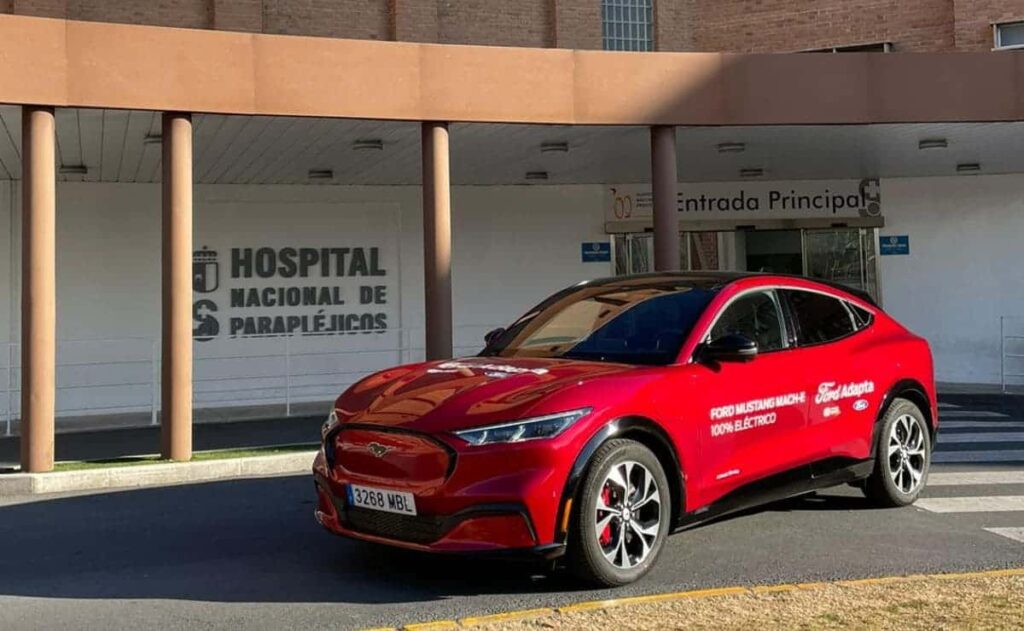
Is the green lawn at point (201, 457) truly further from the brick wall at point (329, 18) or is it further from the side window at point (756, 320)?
the brick wall at point (329, 18)

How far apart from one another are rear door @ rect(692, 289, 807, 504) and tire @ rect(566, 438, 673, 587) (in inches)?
15.7

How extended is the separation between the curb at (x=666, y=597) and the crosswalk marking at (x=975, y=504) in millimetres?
1661

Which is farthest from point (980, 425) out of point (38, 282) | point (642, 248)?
point (38, 282)

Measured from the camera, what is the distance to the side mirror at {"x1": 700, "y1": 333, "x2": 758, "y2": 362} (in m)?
5.55

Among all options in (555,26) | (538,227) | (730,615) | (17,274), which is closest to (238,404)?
(17,274)

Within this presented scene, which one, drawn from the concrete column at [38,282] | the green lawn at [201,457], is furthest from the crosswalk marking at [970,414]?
the concrete column at [38,282]

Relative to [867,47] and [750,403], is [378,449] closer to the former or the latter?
[750,403]

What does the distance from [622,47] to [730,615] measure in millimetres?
14311

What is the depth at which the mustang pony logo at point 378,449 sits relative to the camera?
500 cm

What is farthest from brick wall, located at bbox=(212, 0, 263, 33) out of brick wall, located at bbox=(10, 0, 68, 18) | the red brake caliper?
the red brake caliper

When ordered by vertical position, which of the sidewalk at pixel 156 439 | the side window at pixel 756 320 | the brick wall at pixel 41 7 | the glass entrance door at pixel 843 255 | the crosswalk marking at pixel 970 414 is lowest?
the crosswalk marking at pixel 970 414

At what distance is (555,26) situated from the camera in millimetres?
16797

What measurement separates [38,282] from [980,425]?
1013cm

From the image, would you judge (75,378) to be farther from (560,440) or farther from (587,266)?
(560,440)
